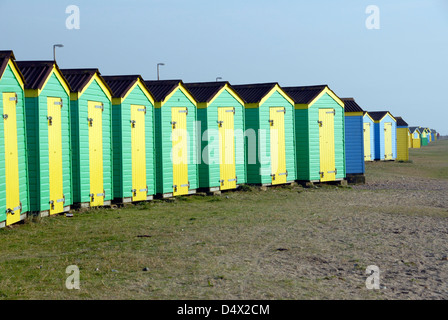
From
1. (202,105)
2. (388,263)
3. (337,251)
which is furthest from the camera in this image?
(202,105)

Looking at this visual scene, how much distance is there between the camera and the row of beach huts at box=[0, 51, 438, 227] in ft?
39.9

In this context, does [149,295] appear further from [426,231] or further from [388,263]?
[426,231]

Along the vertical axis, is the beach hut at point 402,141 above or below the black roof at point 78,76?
below

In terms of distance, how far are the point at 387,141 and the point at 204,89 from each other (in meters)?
22.5

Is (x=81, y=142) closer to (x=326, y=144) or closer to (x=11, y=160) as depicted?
(x=11, y=160)

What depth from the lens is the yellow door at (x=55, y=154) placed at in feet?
41.7

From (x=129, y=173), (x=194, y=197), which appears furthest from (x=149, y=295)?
(x=194, y=197)

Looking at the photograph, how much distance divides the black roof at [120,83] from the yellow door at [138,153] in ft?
1.69

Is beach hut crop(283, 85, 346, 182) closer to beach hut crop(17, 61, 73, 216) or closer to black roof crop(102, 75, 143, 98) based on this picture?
black roof crop(102, 75, 143, 98)

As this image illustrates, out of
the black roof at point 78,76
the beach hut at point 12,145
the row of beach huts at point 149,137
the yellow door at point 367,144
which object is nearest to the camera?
the beach hut at point 12,145

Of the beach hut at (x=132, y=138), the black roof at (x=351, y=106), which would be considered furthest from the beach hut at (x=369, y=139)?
the beach hut at (x=132, y=138)

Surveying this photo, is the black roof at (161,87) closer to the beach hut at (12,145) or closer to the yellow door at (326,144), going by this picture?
the beach hut at (12,145)

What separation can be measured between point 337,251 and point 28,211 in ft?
21.0

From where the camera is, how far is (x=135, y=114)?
15562 mm
